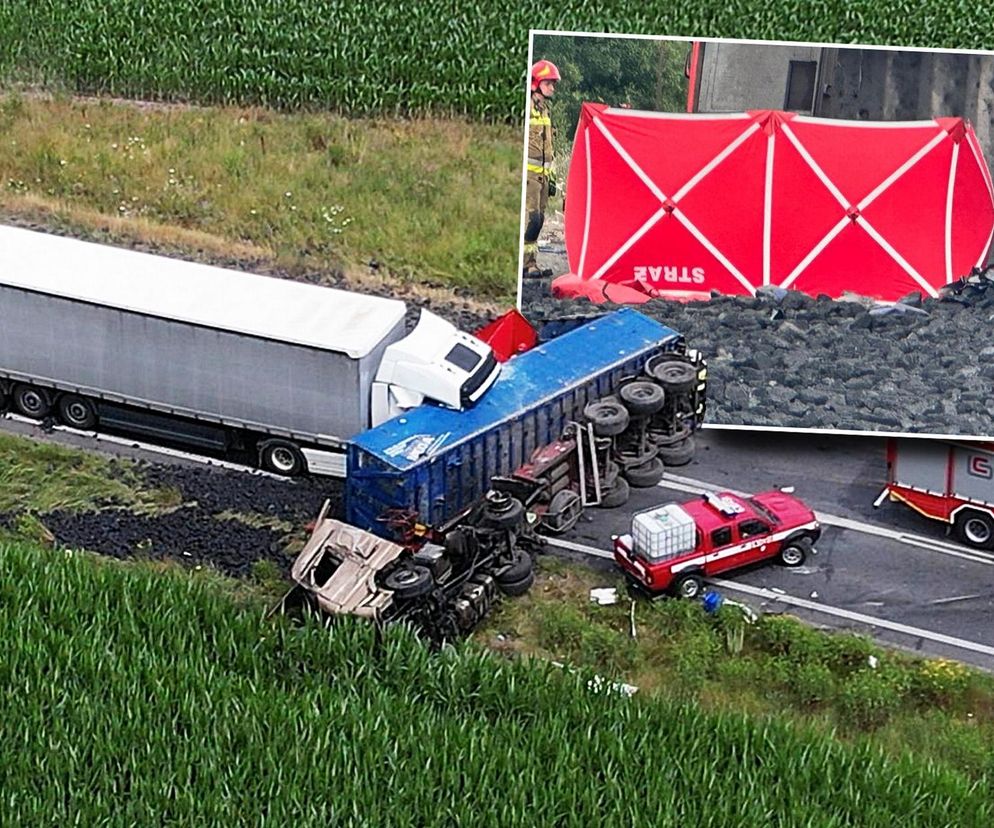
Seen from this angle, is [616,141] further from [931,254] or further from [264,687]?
Result: [264,687]

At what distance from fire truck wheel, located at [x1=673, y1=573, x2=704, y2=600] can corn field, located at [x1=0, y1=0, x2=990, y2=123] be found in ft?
47.4

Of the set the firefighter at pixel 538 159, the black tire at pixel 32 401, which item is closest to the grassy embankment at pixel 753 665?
the black tire at pixel 32 401

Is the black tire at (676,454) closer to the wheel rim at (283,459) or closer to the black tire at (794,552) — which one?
the black tire at (794,552)

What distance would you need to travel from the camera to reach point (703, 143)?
22.2 m

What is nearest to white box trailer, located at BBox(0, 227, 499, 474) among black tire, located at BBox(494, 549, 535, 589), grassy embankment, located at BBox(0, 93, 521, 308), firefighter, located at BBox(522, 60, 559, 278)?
firefighter, located at BBox(522, 60, 559, 278)

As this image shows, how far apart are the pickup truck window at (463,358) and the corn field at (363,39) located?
1214 cm

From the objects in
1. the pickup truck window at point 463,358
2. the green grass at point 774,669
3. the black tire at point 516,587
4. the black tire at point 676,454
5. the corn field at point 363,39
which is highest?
the corn field at point 363,39

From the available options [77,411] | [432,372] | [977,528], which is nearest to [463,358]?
[432,372]

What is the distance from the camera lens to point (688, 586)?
67.6 ft

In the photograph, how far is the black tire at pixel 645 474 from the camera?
22.4 metres

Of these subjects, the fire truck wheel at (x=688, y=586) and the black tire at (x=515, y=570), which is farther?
the fire truck wheel at (x=688, y=586)

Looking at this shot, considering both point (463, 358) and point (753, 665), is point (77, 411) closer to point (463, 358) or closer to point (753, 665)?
point (463, 358)

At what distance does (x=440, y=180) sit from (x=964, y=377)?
12010 mm

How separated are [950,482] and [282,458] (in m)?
9.27
